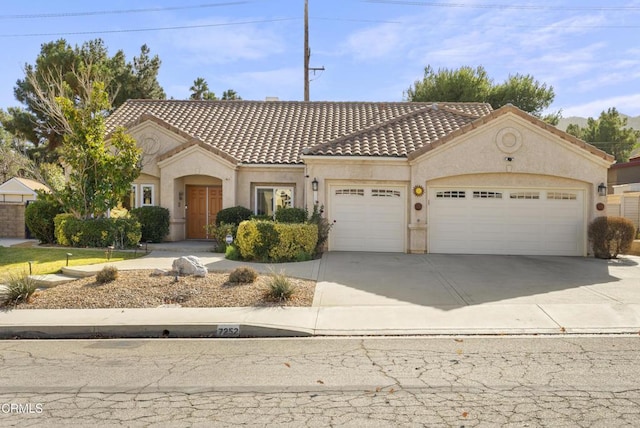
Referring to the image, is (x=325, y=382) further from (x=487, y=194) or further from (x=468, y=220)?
(x=487, y=194)

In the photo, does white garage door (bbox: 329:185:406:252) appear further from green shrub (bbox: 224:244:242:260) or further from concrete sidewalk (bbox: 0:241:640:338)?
green shrub (bbox: 224:244:242:260)

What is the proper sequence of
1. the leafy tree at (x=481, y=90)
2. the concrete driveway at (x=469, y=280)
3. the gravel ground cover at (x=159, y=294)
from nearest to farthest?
the gravel ground cover at (x=159, y=294)
the concrete driveway at (x=469, y=280)
the leafy tree at (x=481, y=90)

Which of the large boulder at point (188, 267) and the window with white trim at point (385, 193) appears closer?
the large boulder at point (188, 267)

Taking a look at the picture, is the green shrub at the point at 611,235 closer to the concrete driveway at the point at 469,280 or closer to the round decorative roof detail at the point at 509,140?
the concrete driveway at the point at 469,280

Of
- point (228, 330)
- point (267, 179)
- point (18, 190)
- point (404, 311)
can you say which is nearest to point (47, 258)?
point (267, 179)

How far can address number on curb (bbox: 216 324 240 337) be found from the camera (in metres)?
7.71

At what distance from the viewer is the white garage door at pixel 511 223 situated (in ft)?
51.6

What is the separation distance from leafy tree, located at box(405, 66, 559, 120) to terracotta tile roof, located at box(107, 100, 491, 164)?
14203 millimetres

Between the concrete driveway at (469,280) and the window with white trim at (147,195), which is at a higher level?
the window with white trim at (147,195)

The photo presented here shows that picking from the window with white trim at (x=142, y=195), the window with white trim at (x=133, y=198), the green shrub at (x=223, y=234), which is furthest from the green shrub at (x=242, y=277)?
the window with white trim at (x=133, y=198)

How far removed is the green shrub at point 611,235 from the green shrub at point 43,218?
1781cm

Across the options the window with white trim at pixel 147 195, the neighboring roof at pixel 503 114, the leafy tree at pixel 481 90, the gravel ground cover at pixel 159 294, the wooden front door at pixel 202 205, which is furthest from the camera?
the leafy tree at pixel 481 90

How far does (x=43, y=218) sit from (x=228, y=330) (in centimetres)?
1226

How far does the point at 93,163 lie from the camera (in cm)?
1588
